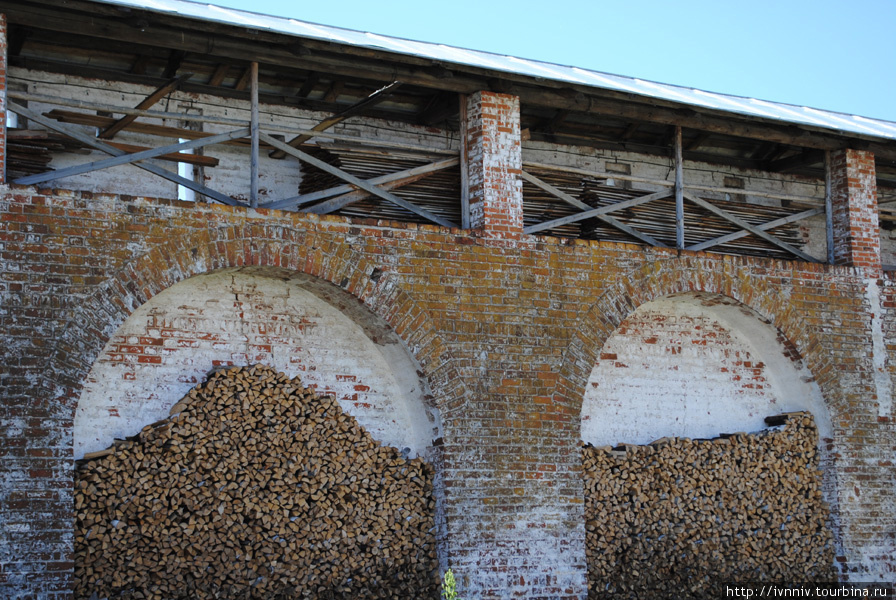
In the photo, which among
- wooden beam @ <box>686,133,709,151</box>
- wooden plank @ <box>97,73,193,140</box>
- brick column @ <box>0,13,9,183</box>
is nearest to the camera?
brick column @ <box>0,13,9,183</box>

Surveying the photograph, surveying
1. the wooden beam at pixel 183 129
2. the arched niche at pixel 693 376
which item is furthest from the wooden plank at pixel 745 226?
the wooden beam at pixel 183 129

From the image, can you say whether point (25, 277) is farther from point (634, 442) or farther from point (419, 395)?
point (634, 442)

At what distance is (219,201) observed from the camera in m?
9.80

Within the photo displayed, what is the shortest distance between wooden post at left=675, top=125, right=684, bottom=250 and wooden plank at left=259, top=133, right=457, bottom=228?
236 centimetres


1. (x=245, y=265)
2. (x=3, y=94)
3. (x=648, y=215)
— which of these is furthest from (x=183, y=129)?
(x=648, y=215)

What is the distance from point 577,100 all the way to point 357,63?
232 centimetres

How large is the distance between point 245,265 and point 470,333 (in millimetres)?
2110

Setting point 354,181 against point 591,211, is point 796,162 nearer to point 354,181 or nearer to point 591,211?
point 591,211

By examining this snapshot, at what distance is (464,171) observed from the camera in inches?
418

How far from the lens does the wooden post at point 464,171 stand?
10.6 metres

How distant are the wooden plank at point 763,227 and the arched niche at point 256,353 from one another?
3.54 m

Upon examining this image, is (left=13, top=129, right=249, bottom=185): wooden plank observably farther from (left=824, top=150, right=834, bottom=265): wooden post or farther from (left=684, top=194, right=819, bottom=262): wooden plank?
(left=824, top=150, right=834, bottom=265): wooden post

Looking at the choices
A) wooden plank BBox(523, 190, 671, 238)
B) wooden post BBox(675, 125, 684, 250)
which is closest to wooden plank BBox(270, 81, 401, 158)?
wooden plank BBox(523, 190, 671, 238)

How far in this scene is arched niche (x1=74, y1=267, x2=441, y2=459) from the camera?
365 inches
